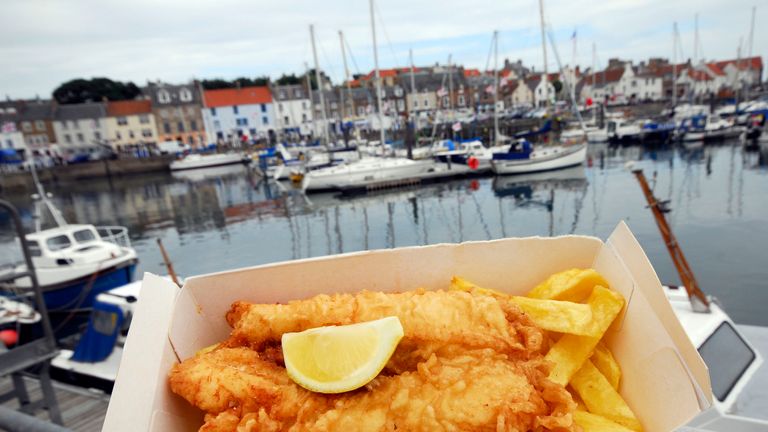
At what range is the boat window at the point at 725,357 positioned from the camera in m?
4.26

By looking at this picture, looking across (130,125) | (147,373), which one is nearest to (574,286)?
(147,373)

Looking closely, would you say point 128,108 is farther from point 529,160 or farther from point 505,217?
point 505,217

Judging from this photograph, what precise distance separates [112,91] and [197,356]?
10897 cm

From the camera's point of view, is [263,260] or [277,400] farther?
[263,260]

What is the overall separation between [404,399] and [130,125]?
91.5 m

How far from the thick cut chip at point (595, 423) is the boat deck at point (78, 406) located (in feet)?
19.2

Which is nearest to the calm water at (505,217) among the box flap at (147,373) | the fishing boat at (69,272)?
the fishing boat at (69,272)

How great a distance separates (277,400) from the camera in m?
1.57

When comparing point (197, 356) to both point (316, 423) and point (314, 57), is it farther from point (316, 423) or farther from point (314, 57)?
point (314, 57)

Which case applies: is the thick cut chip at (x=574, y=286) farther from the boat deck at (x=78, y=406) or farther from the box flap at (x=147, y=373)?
the boat deck at (x=78, y=406)

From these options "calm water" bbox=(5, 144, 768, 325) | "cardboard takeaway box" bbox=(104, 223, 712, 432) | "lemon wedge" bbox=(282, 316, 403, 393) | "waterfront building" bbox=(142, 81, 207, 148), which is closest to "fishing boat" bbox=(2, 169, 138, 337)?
"calm water" bbox=(5, 144, 768, 325)

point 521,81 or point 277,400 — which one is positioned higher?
point 521,81

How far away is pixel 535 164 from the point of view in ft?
111

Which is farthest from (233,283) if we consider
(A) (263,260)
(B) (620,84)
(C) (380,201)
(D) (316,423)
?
(B) (620,84)
